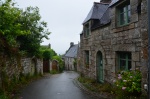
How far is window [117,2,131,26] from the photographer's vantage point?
9.63 m

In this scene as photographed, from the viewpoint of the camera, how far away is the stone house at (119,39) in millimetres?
6930

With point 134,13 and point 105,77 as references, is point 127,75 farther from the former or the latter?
point 105,77

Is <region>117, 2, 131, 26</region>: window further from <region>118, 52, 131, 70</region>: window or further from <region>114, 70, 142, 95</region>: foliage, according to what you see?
<region>114, 70, 142, 95</region>: foliage

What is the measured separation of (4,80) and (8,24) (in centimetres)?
304

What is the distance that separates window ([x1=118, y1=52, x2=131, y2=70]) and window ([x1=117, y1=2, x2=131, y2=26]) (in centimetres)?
150

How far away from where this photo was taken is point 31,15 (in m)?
17.9

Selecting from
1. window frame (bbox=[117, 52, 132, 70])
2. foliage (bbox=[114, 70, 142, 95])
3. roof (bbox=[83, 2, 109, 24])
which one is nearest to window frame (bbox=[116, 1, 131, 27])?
window frame (bbox=[117, 52, 132, 70])

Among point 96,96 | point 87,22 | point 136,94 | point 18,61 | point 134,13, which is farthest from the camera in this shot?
point 87,22

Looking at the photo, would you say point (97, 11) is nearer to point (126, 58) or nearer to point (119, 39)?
point (119, 39)

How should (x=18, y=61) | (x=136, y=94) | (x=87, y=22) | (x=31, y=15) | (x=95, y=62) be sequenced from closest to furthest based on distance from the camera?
(x=136, y=94) → (x=18, y=61) → (x=95, y=62) → (x=87, y=22) → (x=31, y=15)

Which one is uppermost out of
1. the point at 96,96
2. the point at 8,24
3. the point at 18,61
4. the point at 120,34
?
the point at 8,24

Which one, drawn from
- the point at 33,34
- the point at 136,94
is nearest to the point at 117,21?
the point at 136,94

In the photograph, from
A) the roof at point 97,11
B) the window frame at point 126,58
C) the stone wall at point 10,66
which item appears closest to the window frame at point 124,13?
the window frame at point 126,58

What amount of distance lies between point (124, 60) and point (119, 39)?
1.05 meters
